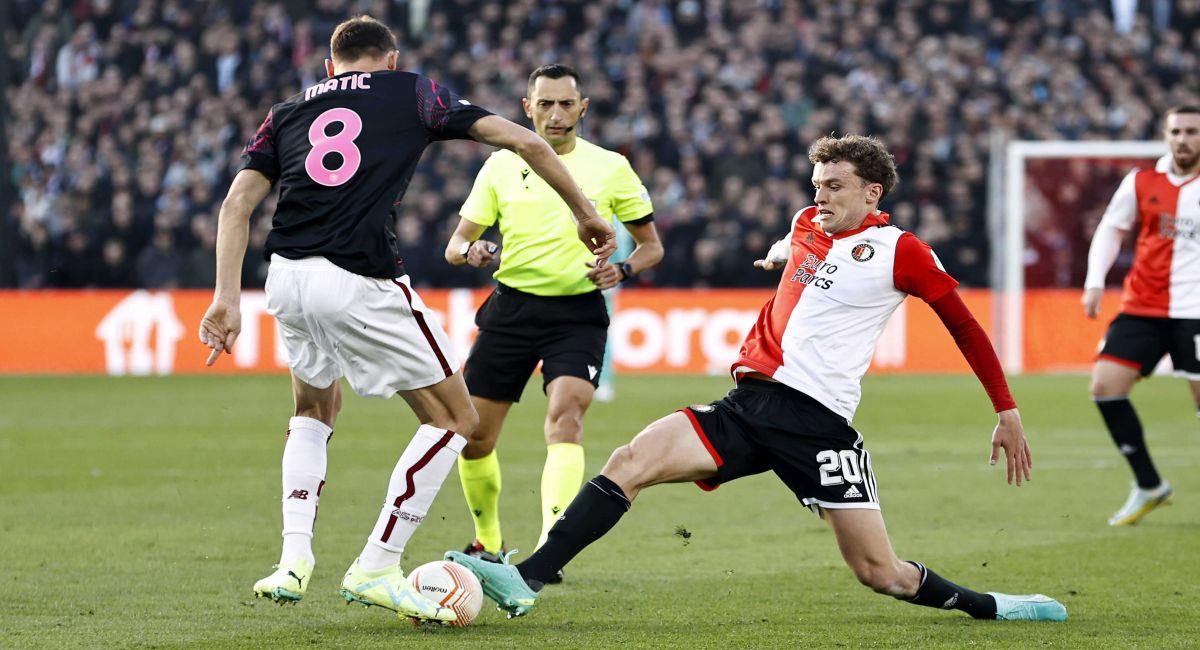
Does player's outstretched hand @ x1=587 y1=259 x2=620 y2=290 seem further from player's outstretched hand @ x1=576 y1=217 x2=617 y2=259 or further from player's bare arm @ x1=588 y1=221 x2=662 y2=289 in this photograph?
player's outstretched hand @ x1=576 y1=217 x2=617 y2=259

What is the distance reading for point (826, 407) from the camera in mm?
5574

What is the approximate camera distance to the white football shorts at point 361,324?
18.5ft

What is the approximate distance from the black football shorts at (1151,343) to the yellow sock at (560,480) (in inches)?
142

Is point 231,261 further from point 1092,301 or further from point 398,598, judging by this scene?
point 1092,301

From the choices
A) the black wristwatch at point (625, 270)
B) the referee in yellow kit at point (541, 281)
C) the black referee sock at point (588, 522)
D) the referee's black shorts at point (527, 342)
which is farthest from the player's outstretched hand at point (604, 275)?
the black referee sock at point (588, 522)

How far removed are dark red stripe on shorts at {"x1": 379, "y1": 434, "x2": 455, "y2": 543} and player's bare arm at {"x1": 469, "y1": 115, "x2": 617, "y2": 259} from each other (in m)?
0.91

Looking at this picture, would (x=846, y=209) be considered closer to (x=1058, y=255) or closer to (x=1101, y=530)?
(x=1101, y=530)

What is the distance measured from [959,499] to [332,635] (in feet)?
17.3

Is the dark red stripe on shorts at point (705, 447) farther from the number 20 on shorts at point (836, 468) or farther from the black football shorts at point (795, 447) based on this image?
the number 20 on shorts at point (836, 468)

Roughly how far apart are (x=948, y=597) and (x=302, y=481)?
233cm

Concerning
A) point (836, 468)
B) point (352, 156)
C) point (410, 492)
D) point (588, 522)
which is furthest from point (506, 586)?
point (352, 156)

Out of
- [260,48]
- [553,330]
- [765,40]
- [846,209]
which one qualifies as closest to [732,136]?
[765,40]

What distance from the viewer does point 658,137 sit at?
21.7 meters

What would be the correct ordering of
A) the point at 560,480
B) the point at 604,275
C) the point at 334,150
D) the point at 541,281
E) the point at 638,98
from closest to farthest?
1. the point at 334,150
2. the point at 604,275
3. the point at 560,480
4. the point at 541,281
5. the point at 638,98
